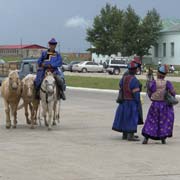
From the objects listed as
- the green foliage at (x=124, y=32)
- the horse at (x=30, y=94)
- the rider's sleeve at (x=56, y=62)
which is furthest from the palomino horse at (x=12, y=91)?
the green foliage at (x=124, y=32)

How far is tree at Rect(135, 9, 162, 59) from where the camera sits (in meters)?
84.5

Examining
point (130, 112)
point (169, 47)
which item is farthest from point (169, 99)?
point (169, 47)

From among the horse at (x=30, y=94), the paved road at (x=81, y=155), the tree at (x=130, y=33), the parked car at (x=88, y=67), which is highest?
the tree at (x=130, y=33)

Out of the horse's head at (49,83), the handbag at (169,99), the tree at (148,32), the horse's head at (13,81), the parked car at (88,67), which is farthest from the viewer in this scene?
the tree at (148,32)

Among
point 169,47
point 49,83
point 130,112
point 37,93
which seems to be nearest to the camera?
point 130,112

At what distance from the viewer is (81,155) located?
35.1 feet

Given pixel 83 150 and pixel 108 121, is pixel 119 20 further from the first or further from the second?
pixel 83 150

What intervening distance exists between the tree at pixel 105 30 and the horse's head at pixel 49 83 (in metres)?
74.2

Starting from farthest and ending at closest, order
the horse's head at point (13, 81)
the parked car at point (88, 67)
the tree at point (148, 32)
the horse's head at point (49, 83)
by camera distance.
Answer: the tree at point (148, 32) → the parked car at point (88, 67) → the horse's head at point (13, 81) → the horse's head at point (49, 83)

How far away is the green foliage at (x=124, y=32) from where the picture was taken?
277ft

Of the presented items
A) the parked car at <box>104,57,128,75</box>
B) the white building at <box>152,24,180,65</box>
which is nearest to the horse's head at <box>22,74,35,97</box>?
the parked car at <box>104,57,128,75</box>

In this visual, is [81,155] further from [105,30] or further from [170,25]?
[170,25]

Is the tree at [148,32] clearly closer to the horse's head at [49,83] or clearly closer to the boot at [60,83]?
the boot at [60,83]

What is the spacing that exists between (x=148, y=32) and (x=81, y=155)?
75680 mm
